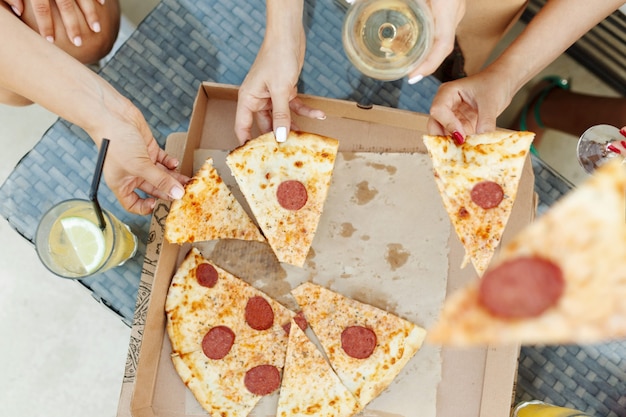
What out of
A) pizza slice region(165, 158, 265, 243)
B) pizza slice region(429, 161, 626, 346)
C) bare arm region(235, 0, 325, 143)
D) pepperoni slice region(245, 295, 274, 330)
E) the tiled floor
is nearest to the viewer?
pizza slice region(429, 161, 626, 346)

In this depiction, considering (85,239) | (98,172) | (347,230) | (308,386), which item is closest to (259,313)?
(308,386)

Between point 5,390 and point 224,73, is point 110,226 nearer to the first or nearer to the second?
point 224,73

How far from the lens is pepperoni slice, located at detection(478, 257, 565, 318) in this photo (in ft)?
2.37

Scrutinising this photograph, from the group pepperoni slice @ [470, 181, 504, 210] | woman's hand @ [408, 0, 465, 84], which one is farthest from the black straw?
pepperoni slice @ [470, 181, 504, 210]

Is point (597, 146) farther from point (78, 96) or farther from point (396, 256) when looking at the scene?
point (78, 96)

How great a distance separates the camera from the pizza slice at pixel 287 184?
170 centimetres

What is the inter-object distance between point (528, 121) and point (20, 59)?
6.55ft

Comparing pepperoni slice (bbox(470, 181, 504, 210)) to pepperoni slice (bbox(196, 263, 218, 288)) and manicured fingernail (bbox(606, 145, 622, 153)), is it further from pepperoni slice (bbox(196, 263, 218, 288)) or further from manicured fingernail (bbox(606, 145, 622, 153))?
pepperoni slice (bbox(196, 263, 218, 288))

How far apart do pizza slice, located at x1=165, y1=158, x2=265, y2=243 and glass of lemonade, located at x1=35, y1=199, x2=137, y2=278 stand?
184mm

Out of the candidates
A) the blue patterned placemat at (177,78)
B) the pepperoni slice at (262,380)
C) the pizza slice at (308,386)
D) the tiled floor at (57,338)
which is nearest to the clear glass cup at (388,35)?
the blue patterned placemat at (177,78)

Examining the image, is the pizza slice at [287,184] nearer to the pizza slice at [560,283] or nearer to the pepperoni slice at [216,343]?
the pepperoni slice at [216,343]

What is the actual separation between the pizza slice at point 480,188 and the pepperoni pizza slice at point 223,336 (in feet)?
2.18

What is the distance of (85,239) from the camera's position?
1622 mm

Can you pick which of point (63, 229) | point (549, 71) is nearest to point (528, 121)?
point (549, 71)
